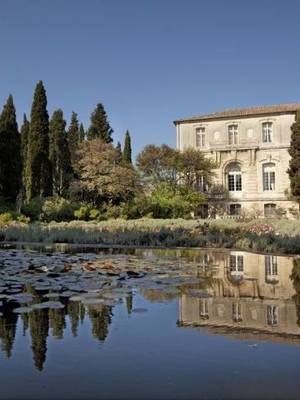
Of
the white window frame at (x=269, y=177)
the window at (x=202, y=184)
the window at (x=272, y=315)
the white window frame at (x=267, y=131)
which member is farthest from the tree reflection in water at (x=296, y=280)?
the white window frame at (x=267, y=131)

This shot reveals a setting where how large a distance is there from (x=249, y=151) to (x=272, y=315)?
3380 cm

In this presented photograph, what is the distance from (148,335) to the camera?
13.3 feet

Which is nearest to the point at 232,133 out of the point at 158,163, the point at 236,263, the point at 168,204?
the point at 158,163

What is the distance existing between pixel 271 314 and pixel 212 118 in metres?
34.6

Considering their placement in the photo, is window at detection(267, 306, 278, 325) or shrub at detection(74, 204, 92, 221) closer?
window at detection(267, 306, 278, 325)

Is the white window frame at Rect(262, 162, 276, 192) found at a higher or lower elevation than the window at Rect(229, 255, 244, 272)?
higher

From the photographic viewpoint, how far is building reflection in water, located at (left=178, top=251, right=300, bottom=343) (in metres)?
4.24

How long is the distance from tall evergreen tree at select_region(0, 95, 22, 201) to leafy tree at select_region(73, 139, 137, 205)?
5.28 meters

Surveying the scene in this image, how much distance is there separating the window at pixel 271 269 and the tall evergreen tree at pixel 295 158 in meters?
23.4

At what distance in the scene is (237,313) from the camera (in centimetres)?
486

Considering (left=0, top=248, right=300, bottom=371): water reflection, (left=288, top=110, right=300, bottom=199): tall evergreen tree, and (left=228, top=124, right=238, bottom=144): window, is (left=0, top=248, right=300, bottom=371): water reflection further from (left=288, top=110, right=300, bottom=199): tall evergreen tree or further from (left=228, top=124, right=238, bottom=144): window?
(left=228, top=124, right=238, bottom=144): window

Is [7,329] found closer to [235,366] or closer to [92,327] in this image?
[92,327]

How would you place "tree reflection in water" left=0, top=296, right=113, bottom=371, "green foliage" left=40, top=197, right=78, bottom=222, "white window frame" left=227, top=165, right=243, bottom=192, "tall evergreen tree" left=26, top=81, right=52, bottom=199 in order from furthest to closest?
"white window frame" left=227, top=165, right=243, bottom=192
"tall evergreen tree" left=26, top=81, right=52, bottom=199
"green foliage" left=40, top=197, right=78, bottom=222
"tree reflection in water" left=0, top=296, right=113, bottom=371

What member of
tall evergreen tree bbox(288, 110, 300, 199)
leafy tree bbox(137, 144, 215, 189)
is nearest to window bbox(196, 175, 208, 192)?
leafy tree bbox(137, 144, 215, 189)
